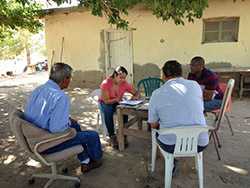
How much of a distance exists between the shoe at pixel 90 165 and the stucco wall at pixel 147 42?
5.70 m

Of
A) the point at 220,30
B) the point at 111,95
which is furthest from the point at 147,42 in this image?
the point at 111,95

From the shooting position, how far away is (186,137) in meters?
2.87

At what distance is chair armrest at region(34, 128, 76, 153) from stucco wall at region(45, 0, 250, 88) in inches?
247

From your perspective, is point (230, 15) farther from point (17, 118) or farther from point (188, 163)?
point (17, 118)

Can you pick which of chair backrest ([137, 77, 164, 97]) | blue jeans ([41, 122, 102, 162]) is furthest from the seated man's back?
chair backrest ([137, 77, 164, 97])

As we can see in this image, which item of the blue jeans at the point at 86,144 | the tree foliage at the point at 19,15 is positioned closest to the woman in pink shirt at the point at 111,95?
the blue jeans at the point at 86,144

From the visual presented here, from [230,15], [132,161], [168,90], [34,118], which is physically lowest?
[132,161]

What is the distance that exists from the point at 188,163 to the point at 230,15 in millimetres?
5754

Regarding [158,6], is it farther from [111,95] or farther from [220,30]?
[220,30]

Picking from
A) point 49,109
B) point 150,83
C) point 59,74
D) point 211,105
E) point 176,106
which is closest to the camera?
point 176,106

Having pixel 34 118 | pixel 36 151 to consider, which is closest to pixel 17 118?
pixel 34 118

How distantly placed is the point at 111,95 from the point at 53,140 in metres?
1.58

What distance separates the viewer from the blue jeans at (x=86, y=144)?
313 centimetres

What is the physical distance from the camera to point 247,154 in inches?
157
